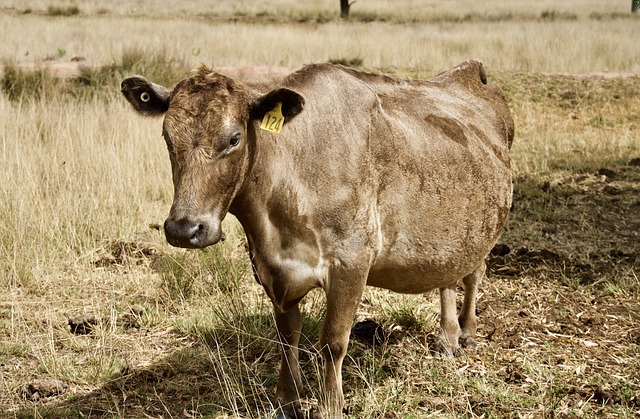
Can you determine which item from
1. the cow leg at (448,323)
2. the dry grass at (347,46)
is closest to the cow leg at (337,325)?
the cow leg at (448,323)

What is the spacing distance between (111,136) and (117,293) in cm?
351

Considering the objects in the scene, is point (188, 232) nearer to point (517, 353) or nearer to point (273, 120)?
point (273, 120)

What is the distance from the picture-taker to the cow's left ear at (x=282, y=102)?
3680 millimetres

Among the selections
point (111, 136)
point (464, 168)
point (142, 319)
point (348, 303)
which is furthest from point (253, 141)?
point (111, 136)

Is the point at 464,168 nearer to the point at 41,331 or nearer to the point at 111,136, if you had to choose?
the point at 41,331

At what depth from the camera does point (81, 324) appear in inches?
226

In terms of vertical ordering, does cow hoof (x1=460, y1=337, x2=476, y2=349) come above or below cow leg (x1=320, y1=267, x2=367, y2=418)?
below

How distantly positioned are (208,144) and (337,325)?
3.98 ft

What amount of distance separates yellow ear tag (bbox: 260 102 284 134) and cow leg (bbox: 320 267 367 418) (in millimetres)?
810

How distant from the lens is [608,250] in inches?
280

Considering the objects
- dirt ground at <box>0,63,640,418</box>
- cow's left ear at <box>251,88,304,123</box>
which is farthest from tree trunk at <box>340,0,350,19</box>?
cow's left ear at <box>251,88,304,123</box>

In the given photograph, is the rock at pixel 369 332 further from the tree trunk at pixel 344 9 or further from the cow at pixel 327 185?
the tree trunk at pixel 344 9

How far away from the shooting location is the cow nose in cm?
345

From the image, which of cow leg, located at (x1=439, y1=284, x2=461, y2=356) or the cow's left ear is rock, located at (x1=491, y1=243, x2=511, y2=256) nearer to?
cow leg, located at (x1=439, y1=284, x2=461, y2=356)
